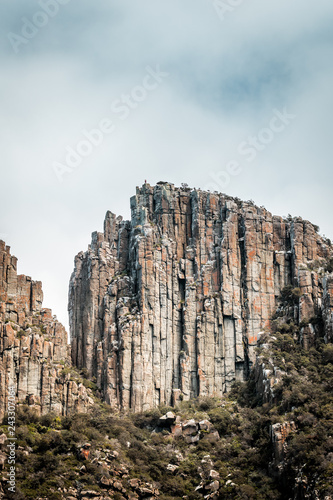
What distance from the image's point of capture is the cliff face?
400 ft

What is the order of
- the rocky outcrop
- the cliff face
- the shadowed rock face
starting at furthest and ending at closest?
1. the shadowed rock face
2. the cliff face
3. the rocky outcrop

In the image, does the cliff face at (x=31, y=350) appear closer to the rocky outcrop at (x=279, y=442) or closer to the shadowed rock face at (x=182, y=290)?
the shadowed rock face at (x=182, y=290)

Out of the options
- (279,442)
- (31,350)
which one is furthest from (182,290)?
(279,442)

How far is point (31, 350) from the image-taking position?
124 m

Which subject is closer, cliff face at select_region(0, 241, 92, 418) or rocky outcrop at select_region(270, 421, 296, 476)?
rocky outcrop at select_region(270, 421, 296, 476)

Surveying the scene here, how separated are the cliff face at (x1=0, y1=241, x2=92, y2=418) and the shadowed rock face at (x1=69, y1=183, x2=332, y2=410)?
8.59 metres

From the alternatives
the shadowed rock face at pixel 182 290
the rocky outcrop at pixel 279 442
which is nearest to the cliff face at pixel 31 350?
the shadowed rock face at pixel 182 290

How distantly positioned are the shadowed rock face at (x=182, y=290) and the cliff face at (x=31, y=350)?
859 cm

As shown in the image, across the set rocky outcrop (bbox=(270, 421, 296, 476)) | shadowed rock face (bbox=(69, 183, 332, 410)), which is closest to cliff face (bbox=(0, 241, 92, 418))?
shadowed rock face (bbox=(69, 183, 332, 410))

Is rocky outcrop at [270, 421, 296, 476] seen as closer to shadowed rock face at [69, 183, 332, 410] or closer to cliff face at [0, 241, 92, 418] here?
shadowed rock face at [69, 183, 332, 410]

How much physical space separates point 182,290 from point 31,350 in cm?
3058

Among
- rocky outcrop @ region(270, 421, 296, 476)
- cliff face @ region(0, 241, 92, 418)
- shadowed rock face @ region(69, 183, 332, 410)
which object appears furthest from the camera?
shadowed rock face @ region(69, 183, 332, 410)

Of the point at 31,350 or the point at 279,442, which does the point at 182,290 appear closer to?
the point at 31,350

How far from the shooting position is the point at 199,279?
14762 cm
